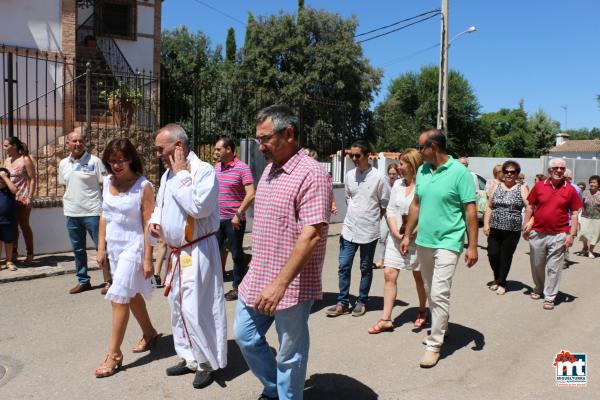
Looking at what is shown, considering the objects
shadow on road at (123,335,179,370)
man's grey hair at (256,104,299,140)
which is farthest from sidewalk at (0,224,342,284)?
man's grey hair at (256,104,299,140)

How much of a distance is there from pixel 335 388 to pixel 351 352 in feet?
2.33

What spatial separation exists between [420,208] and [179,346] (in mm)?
2251

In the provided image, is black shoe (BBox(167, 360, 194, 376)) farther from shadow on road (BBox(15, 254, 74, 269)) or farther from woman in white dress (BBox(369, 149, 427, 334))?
shadow on road (BBox(15, 254, 74, 269))

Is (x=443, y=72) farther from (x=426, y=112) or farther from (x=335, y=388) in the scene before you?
(x=426, y=112)

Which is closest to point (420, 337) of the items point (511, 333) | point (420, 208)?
point (511, 333)

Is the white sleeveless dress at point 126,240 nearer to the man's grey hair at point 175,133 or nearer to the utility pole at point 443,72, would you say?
the man's grey hair at point 175,133

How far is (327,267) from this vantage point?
846 centimetres

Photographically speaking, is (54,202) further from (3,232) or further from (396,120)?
(396,120)

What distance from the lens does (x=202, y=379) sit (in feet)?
12.6

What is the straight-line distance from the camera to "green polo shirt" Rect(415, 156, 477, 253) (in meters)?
4.44

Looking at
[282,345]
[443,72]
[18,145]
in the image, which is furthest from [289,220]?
[443,72]

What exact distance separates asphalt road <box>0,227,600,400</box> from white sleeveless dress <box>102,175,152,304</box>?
0.65 metres

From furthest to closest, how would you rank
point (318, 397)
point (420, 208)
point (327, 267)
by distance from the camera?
point (327, 267) → point (420, 208) → point (318, 397)

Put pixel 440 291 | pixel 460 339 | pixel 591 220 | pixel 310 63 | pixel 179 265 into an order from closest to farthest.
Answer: pixel 179 265 < pixel 440 291 < pixel 460 339 < pixel 591 220 < pixel 310 63
